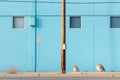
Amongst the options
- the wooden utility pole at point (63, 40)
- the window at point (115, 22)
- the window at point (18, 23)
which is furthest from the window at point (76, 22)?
the wooden utility pole at point (63, 40)

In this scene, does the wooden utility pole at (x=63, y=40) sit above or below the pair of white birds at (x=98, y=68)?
above

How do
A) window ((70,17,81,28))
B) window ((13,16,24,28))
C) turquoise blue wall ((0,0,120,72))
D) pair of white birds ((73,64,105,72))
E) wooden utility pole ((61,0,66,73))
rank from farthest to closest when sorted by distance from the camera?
window ((13,16,24,28)), window ((70,17,81,28)), turquoise blue wall ((0,0,120,72)), pair of white birds ((73,64,105,72)), wooden utility pole ((61,0,66,73))

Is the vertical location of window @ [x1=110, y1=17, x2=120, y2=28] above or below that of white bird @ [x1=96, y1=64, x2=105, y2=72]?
above

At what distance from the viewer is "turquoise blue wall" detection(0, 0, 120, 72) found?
35.0 m

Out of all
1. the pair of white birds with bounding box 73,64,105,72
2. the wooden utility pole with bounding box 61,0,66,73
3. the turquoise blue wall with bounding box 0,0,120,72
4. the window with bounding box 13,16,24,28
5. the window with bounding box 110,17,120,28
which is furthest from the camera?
the window with bounding box 13,16,24,28

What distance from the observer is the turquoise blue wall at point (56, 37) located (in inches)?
1379

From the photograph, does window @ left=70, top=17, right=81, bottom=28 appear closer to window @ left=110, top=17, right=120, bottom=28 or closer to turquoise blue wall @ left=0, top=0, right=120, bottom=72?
turquoise blue wall @ left=0, top=0, right=120, bottom=72

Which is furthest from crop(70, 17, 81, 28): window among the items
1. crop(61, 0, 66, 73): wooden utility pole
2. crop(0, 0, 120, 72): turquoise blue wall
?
crop(61, 0, 66, 73): wooden utility pole

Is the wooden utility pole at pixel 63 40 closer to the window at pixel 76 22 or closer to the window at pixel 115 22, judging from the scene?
the window at pixel 76 22

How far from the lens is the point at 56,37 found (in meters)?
35.2

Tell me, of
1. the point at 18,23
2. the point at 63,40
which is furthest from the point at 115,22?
the point at 18,23

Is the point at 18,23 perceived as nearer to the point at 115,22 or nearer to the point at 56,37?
the point at 56,37
